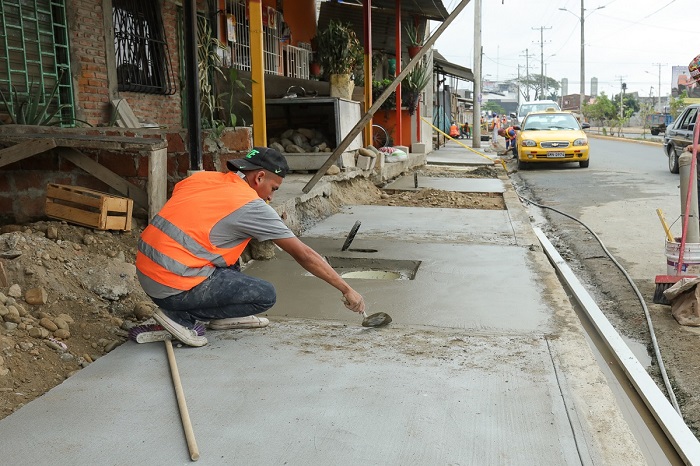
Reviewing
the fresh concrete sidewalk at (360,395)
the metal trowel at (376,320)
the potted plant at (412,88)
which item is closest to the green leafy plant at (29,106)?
the fresh concrete sidewalk at (360,395)

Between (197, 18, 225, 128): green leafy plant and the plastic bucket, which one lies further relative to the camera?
(197, 18, 225, 128): green leafy plant

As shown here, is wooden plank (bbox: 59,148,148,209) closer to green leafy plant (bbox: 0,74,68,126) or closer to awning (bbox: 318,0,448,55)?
green leafy plant (bbox: 0,74,68,126)

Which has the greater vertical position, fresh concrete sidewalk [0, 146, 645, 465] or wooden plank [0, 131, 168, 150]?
wooden plank [0, 131, 168, 150]

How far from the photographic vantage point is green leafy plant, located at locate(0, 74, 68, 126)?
666cm

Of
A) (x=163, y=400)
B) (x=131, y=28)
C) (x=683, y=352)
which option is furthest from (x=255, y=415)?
(x=131, y=28)

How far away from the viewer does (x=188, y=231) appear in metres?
3.67

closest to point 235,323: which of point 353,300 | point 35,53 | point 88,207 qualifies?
point 353,300

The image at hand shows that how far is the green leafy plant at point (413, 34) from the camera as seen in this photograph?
18.3m

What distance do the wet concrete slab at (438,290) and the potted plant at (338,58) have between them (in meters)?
5.24

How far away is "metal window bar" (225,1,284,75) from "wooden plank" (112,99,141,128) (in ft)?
12.0

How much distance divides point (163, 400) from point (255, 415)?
0.46 meters

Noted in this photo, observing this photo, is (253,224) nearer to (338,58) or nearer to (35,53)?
(35,53)

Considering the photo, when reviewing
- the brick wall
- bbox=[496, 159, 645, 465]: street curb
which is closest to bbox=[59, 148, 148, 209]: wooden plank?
the brick wall

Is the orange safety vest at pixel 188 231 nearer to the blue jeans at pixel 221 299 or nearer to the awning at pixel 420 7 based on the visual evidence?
the blue jeans at pixel 221 299
